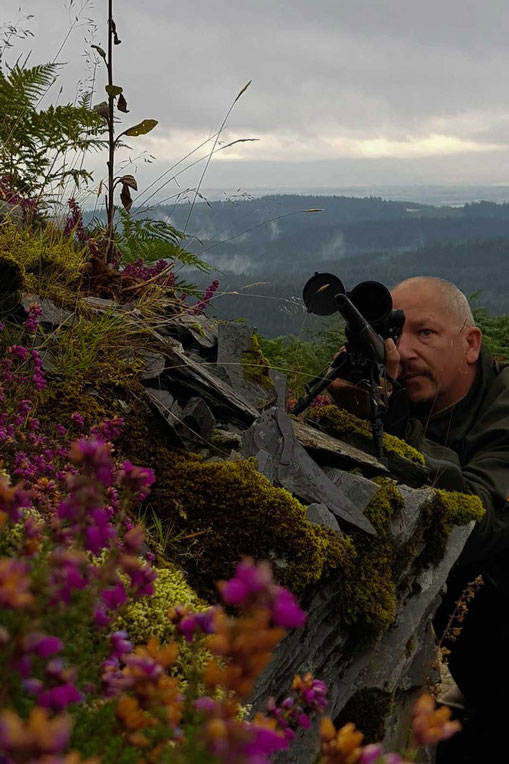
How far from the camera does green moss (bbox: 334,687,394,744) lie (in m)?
3.76

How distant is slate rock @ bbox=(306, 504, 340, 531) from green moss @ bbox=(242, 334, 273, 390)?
135 centimetres

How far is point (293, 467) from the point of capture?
11.4 feet

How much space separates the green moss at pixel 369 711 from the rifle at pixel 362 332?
135 centimetres

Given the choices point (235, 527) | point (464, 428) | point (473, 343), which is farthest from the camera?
point (473, 343)

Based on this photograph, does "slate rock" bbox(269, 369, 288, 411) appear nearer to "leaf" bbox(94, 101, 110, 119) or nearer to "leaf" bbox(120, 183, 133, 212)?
"leaf" bbox(120, 183, 133, 212)

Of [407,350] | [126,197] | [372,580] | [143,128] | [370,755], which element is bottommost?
[372,580]

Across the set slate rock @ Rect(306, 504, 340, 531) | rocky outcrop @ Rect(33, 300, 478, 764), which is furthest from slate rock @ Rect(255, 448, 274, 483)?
slate rock @ Rect(306, 504, 340, 531)

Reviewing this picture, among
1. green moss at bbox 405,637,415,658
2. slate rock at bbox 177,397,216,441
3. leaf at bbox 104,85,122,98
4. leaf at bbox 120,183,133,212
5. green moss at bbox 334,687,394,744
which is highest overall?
leaf at bbox 104,85,122,98

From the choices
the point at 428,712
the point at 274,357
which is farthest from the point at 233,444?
the point at 274,357

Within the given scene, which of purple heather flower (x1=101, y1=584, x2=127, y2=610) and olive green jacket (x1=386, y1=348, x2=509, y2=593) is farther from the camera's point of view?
olive green jacket (x1=386, y1=348, x2=509, y2=593)

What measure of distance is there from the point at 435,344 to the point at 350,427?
59.5 inches

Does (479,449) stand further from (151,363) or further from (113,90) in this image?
(113,90)

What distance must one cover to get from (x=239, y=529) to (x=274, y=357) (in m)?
5.72

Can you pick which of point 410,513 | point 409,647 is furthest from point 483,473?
point 409,647
